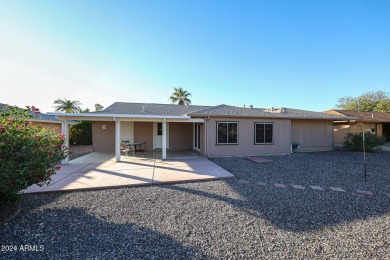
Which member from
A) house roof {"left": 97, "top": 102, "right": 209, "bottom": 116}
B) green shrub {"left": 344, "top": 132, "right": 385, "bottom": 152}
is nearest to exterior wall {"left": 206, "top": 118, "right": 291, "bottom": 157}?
house roof {"left": 97, "top": 102, "right": 209, "bottom": 116}

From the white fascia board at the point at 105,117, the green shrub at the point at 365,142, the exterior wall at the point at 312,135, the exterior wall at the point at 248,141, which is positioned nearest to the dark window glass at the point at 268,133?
the exterior wall at the point at 248,141

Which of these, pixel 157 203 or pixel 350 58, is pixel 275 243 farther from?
pixel 350 58

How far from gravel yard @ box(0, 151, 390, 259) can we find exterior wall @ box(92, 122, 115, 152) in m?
8.24

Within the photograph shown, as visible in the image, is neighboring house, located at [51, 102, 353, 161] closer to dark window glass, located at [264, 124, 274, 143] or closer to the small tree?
dark window glass, located at [264, 124, 274, 143]

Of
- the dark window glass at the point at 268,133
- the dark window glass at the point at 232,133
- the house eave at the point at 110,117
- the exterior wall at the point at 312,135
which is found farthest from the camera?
the exterior wall at the point at 312,135

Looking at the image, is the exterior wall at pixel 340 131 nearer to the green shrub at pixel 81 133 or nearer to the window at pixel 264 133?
the window at pixel 264 133

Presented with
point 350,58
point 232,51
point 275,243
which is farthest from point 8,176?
point 350,58

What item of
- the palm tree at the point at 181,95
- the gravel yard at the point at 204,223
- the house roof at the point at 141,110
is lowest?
the gravel yard at the point at 204,223

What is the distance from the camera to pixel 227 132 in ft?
33.6

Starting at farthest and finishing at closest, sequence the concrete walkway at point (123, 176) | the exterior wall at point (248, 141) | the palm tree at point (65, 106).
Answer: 1. the palm tree at point (65, 106)
2. the exterior wall at point (248, 141)
3. the concrete walkway at point (123, 176)

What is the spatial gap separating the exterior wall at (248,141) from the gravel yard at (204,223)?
4926 millimetres

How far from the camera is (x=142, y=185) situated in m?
5.28

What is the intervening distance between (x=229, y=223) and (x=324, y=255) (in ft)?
4.69

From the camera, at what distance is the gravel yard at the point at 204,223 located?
2.44 m
